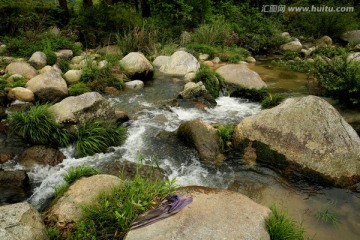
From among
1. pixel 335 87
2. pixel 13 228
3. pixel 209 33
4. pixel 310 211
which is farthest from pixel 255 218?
pixel 209 33

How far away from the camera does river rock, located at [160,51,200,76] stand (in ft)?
36.7

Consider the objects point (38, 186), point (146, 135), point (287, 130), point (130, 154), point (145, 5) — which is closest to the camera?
point (38, 186)

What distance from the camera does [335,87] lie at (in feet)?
23.4

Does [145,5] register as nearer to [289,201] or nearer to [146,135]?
[146,135]

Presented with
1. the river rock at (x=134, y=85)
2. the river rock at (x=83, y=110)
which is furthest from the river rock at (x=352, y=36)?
the river rock at (x=83, y=110)

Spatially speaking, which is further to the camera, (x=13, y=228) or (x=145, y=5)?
(x=145, y=5)

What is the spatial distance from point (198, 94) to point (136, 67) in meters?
2.70

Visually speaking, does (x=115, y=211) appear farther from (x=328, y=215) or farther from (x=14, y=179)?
(x=328, y=215)

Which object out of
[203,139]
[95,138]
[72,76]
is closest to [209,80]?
[203,139]

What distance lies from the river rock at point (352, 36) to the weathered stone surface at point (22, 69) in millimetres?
15720

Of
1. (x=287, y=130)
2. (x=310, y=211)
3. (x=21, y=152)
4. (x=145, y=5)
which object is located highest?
(x=145, y=5)

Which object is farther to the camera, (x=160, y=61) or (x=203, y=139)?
(x=160, y=61)

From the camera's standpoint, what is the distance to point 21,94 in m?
7.95

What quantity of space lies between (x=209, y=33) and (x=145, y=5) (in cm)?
485
